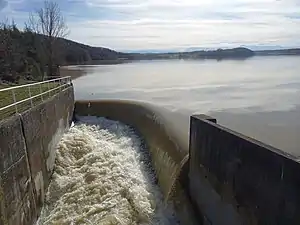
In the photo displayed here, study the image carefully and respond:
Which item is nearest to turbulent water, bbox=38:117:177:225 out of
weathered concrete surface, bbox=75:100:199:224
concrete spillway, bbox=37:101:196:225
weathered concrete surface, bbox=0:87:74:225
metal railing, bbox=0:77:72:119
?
concrete spillway, bbox=37:101:196:225

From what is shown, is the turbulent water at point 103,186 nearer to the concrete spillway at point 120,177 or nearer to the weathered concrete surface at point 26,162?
the concrete spillway at point 120,177

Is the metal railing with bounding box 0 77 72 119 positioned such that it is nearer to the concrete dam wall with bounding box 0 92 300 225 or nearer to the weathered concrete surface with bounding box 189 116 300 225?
the concrete dam wall with bounding box 0 92 300 225

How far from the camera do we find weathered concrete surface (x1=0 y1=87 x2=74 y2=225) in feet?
23.0

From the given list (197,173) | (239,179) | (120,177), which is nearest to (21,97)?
(120,177)

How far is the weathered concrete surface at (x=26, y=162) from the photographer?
7020 mm

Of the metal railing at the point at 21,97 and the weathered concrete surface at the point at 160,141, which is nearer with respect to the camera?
the metal railing at the point at 21,97

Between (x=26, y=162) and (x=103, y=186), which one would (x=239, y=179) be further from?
(x=26, y=162)

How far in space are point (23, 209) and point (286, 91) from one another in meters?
24.6

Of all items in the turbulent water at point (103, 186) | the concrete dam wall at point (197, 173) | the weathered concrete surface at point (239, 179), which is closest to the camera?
the weathered concrete surface at point (239, 179)

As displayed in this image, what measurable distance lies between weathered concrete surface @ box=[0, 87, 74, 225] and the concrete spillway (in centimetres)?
65

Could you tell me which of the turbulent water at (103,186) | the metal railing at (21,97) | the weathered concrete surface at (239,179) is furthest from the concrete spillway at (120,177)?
the metal railing at (21,97)

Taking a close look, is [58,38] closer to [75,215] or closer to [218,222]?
[75,215]

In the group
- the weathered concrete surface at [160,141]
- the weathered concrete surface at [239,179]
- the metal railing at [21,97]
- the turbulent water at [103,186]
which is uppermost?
the metal railing at [21,97]

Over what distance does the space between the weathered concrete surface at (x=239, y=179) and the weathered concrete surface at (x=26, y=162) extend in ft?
14.1
